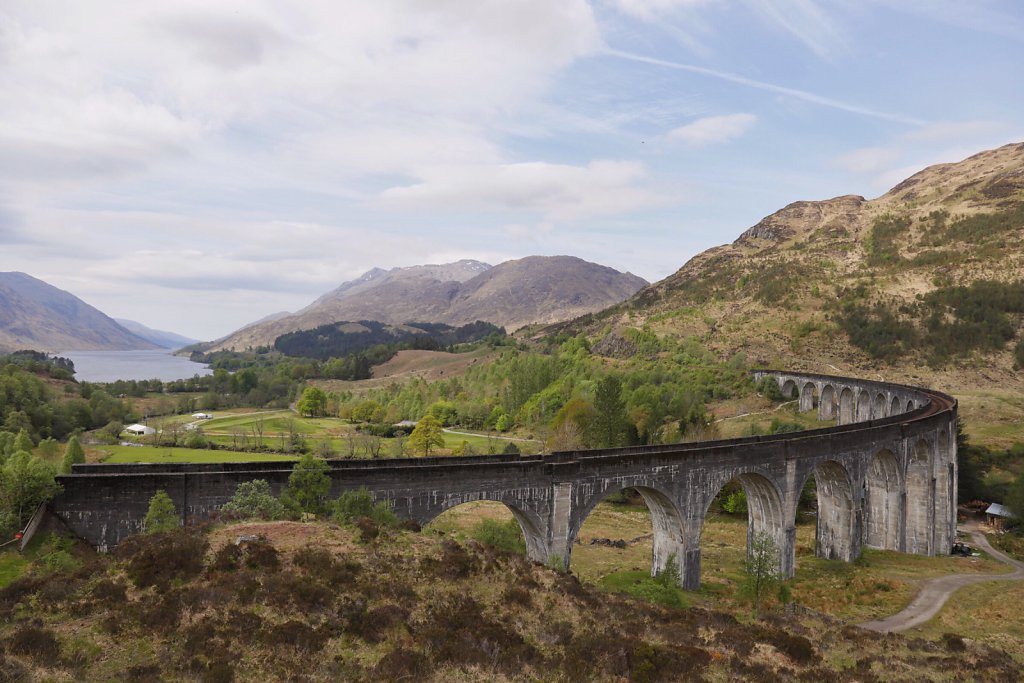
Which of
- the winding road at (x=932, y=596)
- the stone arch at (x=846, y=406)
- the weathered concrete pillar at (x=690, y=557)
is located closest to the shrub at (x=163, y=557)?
the weathered concrete pillar at (x=690, y=557)

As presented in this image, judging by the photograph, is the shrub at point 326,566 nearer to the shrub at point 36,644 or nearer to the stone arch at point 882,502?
the shrub at point 36,644

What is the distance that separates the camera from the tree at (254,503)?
1102 inches

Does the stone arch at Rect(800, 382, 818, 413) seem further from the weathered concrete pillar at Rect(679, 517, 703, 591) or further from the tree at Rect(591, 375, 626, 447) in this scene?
the weathered concrete pillar at Rect(679, 517, 703, 591)

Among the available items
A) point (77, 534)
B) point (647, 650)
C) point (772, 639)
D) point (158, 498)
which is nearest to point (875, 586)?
point (772, 639)

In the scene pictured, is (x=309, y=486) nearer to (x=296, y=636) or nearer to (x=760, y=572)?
(x=296, y=636)

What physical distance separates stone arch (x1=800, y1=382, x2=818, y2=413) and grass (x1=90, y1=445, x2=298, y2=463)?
83.8 meters

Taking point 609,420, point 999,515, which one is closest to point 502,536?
point 609,420

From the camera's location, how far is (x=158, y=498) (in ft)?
87.9

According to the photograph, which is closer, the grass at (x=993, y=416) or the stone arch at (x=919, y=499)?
the stone arch at (x=919, y=499)

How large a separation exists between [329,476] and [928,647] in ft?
95.6

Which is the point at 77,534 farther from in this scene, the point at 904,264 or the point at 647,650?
the point at 904,264

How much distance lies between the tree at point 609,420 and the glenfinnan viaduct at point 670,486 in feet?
97.3

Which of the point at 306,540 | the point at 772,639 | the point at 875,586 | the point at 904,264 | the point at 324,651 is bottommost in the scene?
the point at 875,586

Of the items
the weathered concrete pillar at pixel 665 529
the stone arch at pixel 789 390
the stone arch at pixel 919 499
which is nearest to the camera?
the weathered concrete pillar at pixel 665 529
